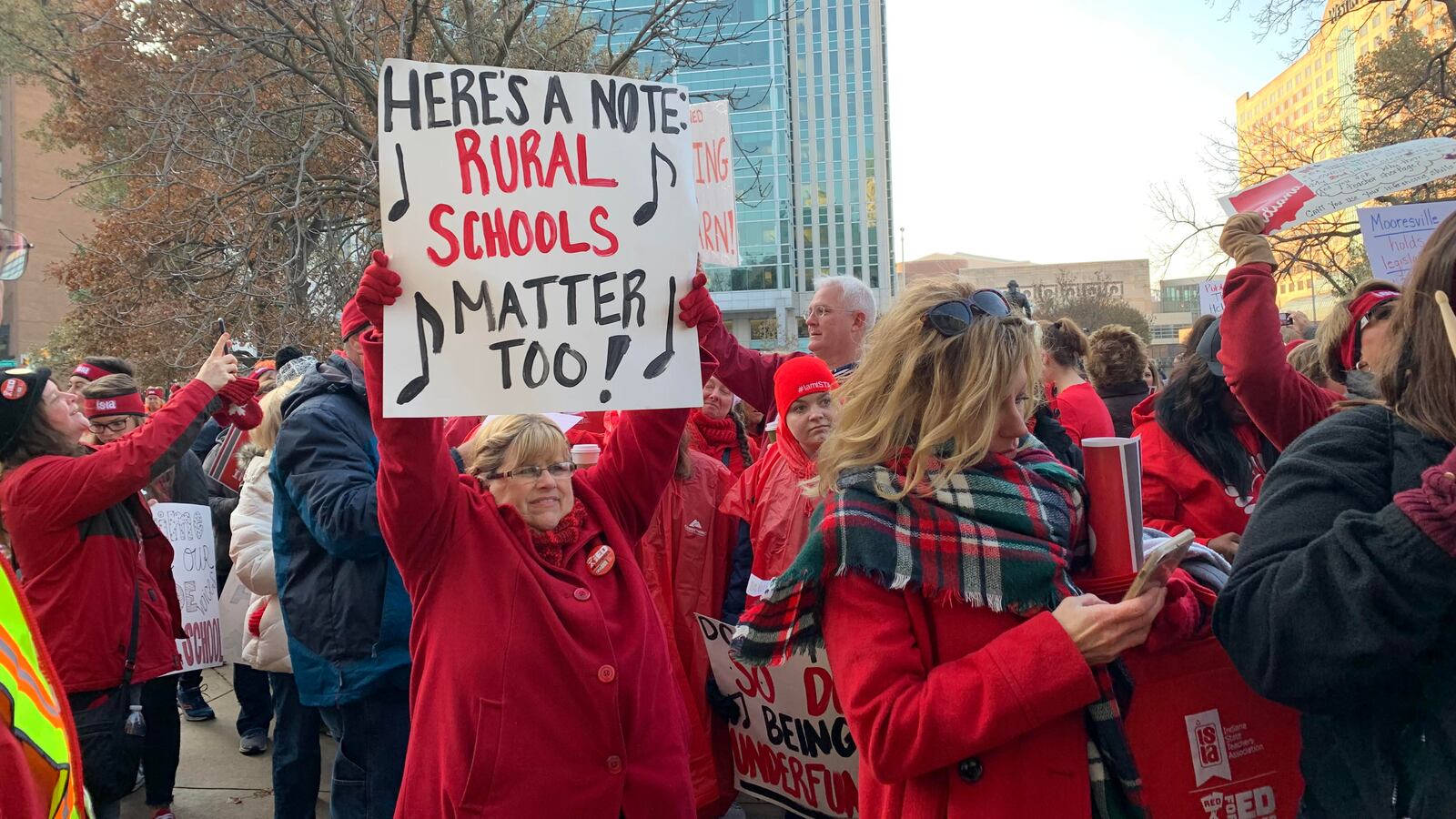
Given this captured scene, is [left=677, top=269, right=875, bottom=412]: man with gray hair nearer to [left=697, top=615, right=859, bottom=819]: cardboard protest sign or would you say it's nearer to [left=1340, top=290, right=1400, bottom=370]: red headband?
[left=697, top=615, right=859, bottom=819]: cardboard protest sign

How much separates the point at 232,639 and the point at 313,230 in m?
4.99

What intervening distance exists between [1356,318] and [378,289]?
119 inches

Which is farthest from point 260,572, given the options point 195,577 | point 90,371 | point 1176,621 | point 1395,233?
point 1395,233

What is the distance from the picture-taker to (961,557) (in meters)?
1.65

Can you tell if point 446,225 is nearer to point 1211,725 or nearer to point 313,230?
point 1211,725

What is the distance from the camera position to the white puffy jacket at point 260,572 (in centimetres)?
387

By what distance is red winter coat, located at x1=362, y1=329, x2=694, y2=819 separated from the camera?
6.97 ft

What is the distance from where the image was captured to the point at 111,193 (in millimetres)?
13977

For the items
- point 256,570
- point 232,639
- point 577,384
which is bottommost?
point 232,639

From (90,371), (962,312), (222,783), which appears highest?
(962,312)

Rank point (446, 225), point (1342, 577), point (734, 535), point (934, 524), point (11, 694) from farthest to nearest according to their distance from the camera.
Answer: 1. point (734, 535)
2. point (446, 225)
3. point (934, 524)
4. point (1342, 577)
5. point (11, 694)

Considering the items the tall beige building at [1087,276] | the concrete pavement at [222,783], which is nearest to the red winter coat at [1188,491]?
the concrete pavement at [222,783]

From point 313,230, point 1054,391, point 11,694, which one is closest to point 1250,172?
point 1054,391

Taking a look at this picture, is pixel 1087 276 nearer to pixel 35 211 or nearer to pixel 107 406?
pixel 35 211
